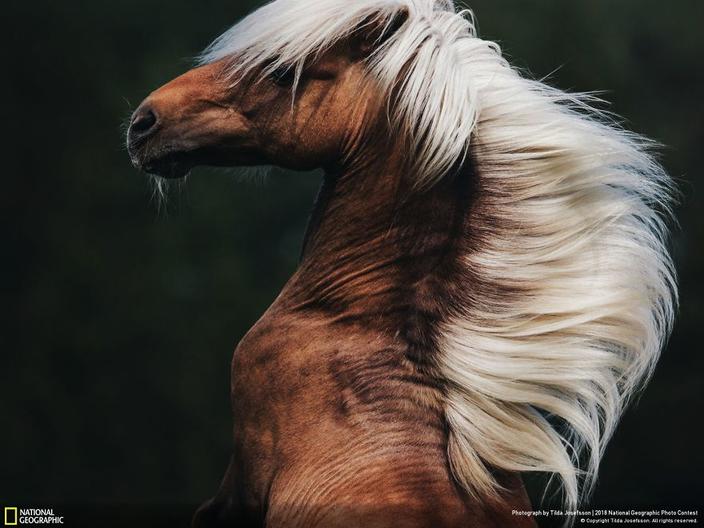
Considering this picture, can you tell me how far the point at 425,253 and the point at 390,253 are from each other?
4 centimetres

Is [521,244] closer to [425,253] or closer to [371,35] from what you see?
[425,253]

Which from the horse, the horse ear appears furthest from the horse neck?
the horse ear

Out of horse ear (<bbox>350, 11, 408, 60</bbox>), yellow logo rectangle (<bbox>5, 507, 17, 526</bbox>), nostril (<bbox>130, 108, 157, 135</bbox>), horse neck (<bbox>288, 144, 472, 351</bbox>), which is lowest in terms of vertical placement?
yellow logo rectangle (<bbox>5, 507, 17, 526</bbox>)

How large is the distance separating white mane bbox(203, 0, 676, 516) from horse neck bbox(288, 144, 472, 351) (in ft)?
0.09

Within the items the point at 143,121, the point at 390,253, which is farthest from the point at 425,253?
the point at 143,121

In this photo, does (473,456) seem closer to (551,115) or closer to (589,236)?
(589,236)

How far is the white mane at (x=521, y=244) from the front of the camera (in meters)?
1.28

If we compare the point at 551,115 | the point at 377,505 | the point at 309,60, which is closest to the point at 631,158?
the point at 551,115

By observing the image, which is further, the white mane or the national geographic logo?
the national geographic logo

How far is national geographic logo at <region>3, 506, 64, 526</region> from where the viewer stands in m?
1.64

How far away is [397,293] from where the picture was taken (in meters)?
1.31

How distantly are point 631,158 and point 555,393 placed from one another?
1.03 ft

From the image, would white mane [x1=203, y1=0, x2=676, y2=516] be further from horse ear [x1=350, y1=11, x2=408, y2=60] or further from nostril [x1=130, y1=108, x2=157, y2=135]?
nostril [x1=130, y1=108, x2=157, y2=135]

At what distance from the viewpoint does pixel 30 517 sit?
166cm
